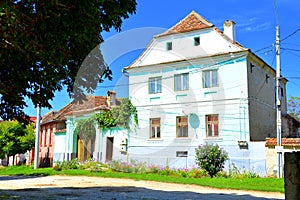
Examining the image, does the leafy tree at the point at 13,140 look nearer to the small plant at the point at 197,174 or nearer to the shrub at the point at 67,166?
the shrub at the point at 67,166

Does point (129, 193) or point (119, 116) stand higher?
point (119, 116)

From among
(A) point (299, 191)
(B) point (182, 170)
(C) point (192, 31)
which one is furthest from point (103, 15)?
(C) point (192, 31)

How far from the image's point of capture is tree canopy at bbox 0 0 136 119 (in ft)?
20.5

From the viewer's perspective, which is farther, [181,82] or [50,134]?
[50,134]

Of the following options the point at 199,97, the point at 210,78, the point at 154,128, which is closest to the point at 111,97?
the point at 154,128

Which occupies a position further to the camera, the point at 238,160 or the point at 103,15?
the point at 238,160

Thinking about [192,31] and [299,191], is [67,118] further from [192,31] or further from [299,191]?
Answer: [299,191]

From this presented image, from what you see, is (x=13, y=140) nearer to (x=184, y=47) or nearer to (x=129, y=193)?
(x=184, y=47)

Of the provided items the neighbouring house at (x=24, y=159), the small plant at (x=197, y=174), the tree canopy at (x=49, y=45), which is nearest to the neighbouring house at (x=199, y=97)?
the small plant at (x=197, y=174)

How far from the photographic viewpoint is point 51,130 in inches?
1356

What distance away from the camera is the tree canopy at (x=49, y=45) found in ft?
20.5

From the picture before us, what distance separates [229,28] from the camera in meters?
23.4

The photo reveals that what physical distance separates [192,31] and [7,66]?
17128 millimetres

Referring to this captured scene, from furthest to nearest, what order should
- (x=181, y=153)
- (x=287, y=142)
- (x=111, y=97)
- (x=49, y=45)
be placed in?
(x=111, y=97) < (x=181, y=153) < (x=287, y=142) < (x=49, y=45)
